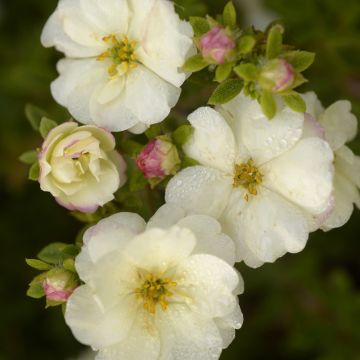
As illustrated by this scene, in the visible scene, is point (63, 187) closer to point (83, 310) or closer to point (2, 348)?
point (83, 310)

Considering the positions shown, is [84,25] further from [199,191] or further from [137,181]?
[199,191]

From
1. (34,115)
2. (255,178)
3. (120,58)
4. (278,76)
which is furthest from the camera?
(34,115)

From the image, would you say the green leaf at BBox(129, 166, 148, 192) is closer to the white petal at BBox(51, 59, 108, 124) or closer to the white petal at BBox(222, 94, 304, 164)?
the white petal at BBox(51, 59, 108, 124)

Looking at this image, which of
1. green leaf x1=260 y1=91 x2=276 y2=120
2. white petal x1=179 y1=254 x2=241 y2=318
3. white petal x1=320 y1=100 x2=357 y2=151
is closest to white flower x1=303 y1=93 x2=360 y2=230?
white petal x1=320 y1=100 x2=357 y2=151

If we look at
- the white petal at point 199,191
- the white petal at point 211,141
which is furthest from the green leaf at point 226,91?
the white petal at point 199,191

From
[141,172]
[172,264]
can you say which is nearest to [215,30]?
[141,172]

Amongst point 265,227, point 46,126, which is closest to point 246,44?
point 265,227

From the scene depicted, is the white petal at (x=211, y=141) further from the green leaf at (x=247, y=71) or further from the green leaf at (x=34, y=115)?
the green leaf at (x=34, y=115)
